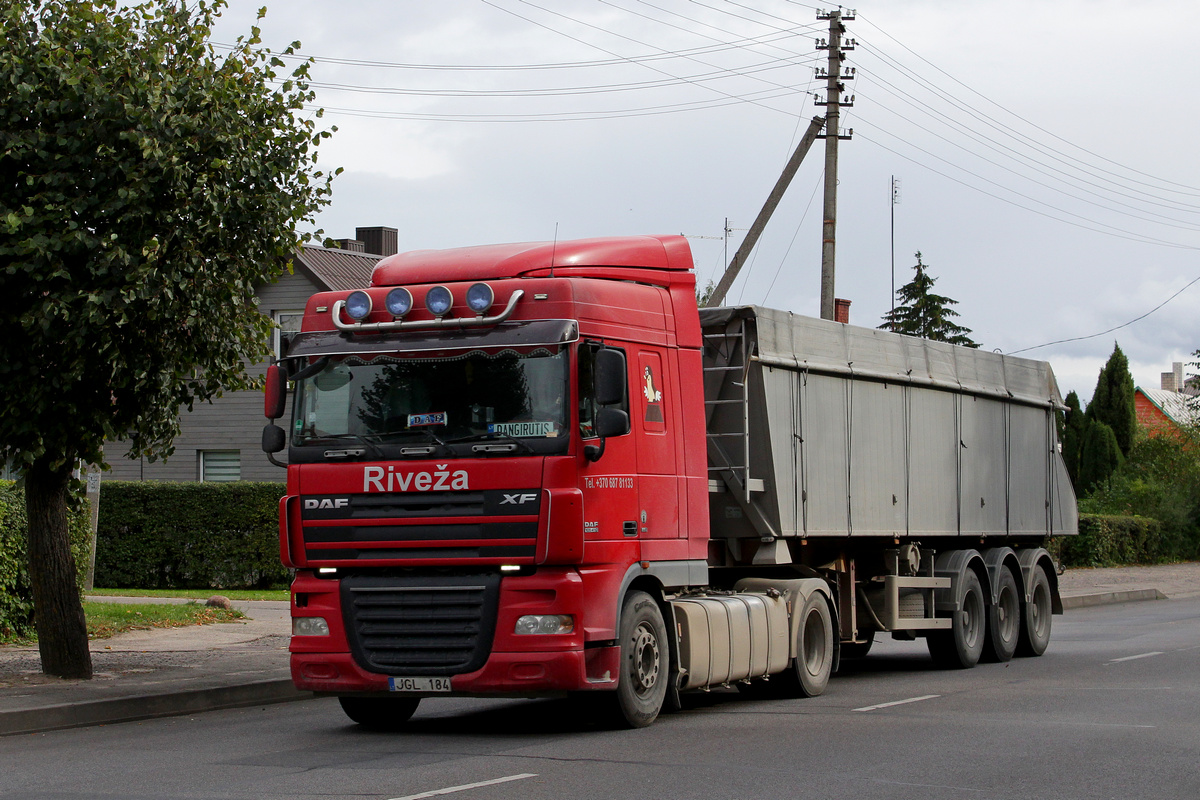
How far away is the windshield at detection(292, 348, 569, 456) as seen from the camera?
996 cm

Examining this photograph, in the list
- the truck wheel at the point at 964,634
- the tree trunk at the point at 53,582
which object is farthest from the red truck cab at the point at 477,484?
the truck wheel at the point at 964,634

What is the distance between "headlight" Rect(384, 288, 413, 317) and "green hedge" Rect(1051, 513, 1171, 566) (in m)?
27.8

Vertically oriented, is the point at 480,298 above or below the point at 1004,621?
above

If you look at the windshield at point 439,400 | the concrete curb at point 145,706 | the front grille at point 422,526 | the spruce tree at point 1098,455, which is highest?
the spruce tree at point 1098,455

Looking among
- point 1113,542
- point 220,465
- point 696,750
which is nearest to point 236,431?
point 220,465

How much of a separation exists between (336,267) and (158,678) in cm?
2273

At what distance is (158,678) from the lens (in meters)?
13.6

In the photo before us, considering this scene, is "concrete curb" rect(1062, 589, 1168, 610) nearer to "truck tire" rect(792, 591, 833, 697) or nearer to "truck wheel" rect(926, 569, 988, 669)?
"truck wheel" rect(926, 569, 988, 669)

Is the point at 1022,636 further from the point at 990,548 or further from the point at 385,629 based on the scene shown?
the point at 385,629

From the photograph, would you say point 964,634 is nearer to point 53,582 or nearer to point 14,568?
point 53,582

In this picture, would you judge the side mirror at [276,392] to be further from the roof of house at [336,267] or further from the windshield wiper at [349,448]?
the roof of house at [336,267]

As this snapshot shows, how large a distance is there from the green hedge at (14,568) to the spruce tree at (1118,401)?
47.2 meters

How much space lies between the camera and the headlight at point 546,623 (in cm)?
984

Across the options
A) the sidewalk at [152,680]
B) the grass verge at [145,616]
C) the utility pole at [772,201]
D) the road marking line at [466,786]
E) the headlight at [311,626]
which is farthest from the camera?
the utility pole at [772,201]
